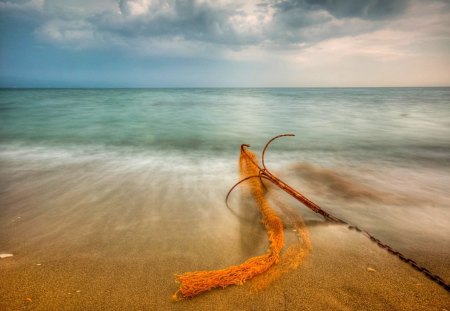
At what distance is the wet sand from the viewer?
264 cm

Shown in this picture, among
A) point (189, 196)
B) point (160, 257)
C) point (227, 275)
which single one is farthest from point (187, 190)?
point (227, 275)

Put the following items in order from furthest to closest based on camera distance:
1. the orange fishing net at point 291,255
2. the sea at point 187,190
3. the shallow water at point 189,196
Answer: the sea at point 187,190 → the shallow water at point 189,196 → the orange fishing net at point 291,255

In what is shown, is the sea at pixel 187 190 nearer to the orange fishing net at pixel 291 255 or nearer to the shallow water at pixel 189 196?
the shallow water at pixel 189 196

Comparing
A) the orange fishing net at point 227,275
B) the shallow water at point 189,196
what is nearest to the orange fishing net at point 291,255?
the orange fishing net at point 227,275

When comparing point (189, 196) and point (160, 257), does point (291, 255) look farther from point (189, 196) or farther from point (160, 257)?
point (189, 196)

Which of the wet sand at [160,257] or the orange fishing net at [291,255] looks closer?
the wet sand at [160,257]

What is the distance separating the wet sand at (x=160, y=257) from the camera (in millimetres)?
2641

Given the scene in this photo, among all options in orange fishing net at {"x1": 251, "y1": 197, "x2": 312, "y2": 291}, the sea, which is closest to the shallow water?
the sea

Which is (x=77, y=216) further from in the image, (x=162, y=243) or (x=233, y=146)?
(x=233, y=146)

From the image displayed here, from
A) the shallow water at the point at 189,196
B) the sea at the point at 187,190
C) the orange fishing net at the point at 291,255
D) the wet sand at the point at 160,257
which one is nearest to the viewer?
the wet sand at the point at 160,257

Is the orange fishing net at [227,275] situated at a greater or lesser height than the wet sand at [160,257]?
greater

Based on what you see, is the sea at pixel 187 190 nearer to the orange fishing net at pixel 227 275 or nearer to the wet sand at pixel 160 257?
the wet sand at pixel 160 257

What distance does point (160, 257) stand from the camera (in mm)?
3350

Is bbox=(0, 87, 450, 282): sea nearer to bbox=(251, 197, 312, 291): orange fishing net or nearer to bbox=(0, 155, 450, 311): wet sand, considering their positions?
bbox=(0, 155, 450, 311): wet sand
